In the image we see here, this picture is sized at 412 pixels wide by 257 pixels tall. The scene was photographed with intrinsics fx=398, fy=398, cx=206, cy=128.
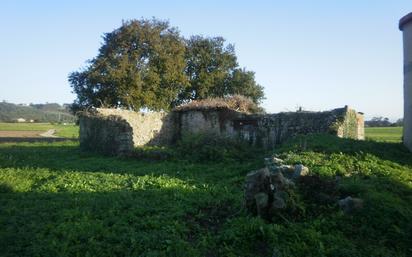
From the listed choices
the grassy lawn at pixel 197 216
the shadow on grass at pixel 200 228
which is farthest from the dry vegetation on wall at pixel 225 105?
the shadow on grass at pixel 200 228

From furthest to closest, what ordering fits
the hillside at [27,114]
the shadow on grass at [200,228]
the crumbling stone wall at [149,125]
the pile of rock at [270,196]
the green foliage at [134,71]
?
the hillside at [27,114]
the green foliage at [134,71]
the crumbling stone wall at [149,125]
the pile of rock at [270,196]
the shadow on grass at [200,228]

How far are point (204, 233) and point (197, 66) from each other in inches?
1250

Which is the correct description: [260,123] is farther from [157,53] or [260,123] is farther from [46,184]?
[157,53]

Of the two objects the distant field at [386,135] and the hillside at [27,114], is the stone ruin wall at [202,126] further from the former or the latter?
the hillside at [27,114]

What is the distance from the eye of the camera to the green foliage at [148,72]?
29.9 m

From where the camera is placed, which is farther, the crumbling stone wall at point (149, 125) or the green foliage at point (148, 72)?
the green foliage at point (148, 72)

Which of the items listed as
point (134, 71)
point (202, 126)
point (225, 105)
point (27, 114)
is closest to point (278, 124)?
point (225, 105)

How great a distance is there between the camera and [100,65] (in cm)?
3017

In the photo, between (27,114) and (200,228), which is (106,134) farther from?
(27,114)

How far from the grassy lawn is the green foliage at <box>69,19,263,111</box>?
18.9m

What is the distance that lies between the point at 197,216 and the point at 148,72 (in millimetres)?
25112

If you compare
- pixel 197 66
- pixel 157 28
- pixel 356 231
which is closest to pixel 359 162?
pixel 356 231

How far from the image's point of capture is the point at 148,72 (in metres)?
31.2

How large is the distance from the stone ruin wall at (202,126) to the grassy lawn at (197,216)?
16.4ft
